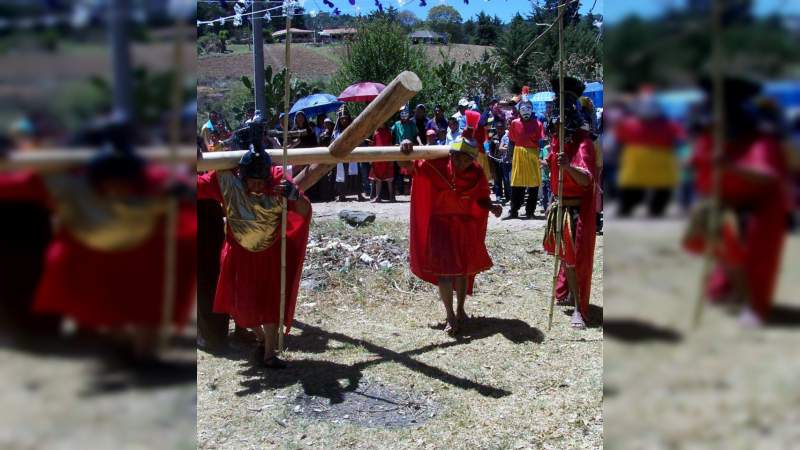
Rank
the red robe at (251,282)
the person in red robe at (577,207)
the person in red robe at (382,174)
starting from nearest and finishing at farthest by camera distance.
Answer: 1. the red robe at (251,282)
2. the person in red robe at (577,207)
3. the person in red robe at (382,174)

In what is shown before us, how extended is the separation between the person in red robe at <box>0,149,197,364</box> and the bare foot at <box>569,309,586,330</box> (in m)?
5.26

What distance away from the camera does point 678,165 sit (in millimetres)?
915

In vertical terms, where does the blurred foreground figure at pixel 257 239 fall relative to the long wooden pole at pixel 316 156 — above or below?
below

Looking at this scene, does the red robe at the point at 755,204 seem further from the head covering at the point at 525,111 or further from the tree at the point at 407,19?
the tree at the point at 407,19

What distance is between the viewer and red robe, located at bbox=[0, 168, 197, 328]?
2.93 feet

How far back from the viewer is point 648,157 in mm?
937

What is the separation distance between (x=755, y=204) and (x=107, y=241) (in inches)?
29.9

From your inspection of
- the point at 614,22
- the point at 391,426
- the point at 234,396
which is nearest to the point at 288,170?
the point at 234,396

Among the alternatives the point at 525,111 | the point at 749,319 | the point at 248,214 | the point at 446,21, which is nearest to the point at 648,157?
the point at 749,319

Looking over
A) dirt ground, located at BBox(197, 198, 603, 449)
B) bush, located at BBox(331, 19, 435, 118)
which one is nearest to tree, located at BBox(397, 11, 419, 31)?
bush, located at BBox(331, 19, 435, 118)

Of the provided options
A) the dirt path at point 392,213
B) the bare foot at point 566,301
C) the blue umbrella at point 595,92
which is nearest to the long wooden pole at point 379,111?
the bare foot at point 566,301

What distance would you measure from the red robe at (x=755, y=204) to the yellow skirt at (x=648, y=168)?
Result: 0.09ft

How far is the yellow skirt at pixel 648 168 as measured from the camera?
36.2 inches

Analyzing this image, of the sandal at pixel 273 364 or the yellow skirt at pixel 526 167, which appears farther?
the yellow skirt at pixel 526 167
